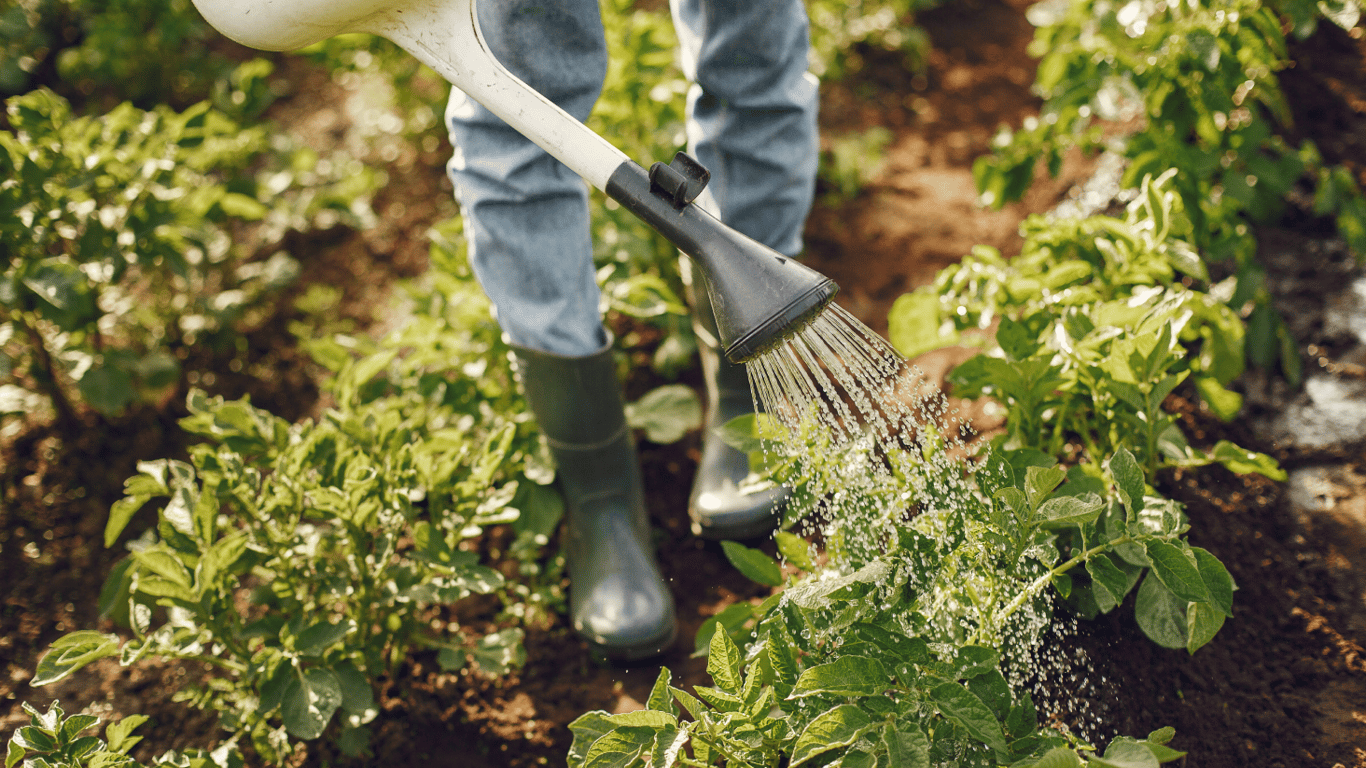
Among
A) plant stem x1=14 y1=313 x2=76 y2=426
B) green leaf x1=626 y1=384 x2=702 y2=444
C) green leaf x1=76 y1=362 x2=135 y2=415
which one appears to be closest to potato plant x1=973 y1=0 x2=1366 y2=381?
green leaf x1=626 y1=384 x2=702 y2=444

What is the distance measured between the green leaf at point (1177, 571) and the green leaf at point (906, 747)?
1.17ft

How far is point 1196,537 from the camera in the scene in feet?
4.40

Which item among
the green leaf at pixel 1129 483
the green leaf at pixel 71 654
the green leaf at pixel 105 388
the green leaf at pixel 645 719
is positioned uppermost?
the green leaf at pixel 1129 483

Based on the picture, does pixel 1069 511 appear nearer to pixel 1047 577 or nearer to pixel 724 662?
pixel 1047 577

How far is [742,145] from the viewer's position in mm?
1478

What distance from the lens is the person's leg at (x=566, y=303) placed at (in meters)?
1.19

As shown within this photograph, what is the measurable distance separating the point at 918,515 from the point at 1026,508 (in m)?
0.16

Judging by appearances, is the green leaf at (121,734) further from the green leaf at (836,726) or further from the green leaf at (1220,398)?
the green leaf at (1220,398)

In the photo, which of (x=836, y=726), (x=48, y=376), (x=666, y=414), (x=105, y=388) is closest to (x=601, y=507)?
(x=666, y=414)

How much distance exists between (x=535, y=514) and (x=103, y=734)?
31.7 inches

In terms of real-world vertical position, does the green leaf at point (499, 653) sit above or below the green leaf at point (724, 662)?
below

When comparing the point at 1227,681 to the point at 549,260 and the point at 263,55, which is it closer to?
the point at 549,260

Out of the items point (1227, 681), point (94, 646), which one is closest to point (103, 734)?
point (94, 646)

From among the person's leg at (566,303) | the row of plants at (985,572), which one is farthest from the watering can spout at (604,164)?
the row of plants at (985,572)
